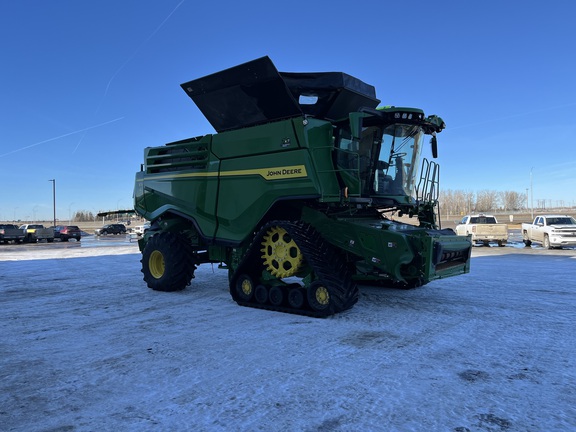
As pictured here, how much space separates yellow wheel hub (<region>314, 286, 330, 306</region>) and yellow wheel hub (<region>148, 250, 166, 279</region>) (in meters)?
4.30

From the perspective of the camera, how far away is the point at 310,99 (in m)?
7.25

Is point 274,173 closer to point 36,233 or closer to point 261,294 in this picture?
point 261,294

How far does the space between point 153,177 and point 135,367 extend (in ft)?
20.2

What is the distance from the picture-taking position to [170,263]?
340 inches

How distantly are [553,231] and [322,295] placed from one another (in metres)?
18.3

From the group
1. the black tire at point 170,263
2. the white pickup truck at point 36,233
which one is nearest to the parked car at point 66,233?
the white pickup truck at point 36,233

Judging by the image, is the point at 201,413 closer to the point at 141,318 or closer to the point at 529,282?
the point at 141,318

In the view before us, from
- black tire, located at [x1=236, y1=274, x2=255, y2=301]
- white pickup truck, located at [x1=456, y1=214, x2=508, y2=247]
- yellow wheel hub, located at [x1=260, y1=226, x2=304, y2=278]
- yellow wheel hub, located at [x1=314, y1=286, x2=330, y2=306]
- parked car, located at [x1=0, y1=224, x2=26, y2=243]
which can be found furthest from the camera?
parked car, located at [x1=0, y1=224, x2=26, y2=243]

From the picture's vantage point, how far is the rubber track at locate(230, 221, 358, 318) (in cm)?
616

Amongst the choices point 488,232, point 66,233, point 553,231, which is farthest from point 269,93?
point 66,233

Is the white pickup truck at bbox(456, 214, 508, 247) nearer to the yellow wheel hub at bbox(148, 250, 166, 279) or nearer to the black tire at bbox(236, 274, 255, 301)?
the yellow wheel hub at bbox(148, 250, 166, 279)

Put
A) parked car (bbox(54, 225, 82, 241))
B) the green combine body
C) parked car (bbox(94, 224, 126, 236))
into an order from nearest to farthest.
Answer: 1. the green combine body
2. parked car (bbox(54, 225, 82, 241))
3. parked car (bbox(94, 224, 126, 236))

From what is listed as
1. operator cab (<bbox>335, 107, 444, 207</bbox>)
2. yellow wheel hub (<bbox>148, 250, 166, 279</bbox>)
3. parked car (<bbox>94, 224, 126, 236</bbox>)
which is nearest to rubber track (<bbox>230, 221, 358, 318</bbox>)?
operator cab (<bbox>335, 107, 444, 207</bbox>)

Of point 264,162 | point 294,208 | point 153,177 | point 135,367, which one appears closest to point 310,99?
point 264,162
